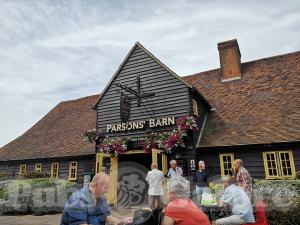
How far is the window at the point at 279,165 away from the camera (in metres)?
11.6

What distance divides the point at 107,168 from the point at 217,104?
23.7ft

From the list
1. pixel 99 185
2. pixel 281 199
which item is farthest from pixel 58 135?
pixel 99 185

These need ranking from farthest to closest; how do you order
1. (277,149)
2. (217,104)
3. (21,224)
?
(217,104), (277,149), (21,224)

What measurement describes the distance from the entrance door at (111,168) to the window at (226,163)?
5.46 m

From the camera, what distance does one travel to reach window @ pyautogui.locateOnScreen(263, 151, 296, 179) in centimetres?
1161

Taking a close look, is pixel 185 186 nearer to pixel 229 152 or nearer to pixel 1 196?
pixel 229 152

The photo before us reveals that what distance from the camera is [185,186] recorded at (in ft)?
12.8

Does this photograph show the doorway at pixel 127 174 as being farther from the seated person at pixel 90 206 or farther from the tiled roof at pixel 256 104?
the seated person at pixel 90 206

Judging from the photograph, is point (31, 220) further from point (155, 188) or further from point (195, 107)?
point (195, 107)

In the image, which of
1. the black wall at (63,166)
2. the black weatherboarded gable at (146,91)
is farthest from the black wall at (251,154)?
the black wall at (63,166)

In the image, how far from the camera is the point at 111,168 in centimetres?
1461

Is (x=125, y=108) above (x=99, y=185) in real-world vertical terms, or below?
above

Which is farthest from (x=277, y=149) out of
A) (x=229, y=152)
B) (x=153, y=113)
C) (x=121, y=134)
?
(x=121, y=134)

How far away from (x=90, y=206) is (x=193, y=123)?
9400 millimetres
